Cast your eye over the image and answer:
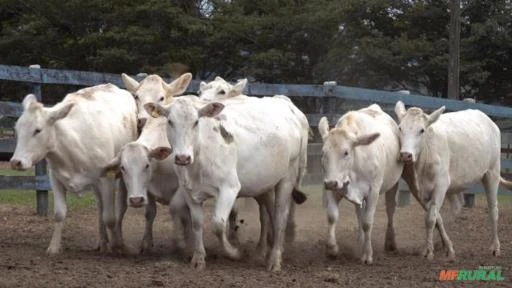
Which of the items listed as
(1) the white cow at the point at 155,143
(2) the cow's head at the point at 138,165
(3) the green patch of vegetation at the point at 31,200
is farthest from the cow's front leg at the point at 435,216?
(3) the green patch of vegetation at the point at 31,200

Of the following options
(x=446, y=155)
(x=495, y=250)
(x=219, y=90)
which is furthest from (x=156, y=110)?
(x=495, y=250)

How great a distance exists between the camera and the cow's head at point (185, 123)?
7.30 metres

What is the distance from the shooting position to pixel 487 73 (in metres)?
24.5

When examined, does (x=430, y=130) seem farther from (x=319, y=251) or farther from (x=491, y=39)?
(x=491, y=39)

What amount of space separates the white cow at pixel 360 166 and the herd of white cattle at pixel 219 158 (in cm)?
1

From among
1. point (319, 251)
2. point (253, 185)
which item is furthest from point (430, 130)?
point (253, 185)

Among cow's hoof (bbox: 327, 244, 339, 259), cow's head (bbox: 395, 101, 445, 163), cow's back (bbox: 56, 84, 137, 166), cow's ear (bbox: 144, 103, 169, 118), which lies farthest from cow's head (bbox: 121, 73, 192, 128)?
cow's head (bbox: 395, 101, 445, 163)

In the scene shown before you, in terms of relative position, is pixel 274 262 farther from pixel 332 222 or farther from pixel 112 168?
pixel 112 168

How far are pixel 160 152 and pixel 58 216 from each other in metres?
1.38

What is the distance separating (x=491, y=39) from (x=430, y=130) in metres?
16.1

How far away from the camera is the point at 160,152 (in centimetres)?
801

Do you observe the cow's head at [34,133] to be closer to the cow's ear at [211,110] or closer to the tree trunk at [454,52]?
the cow's ear at [211,110]

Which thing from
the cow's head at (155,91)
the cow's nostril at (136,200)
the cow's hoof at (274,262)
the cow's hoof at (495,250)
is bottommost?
the cow's hoof at (495,250)

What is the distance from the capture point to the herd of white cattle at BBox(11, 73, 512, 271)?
7695 millimetres
